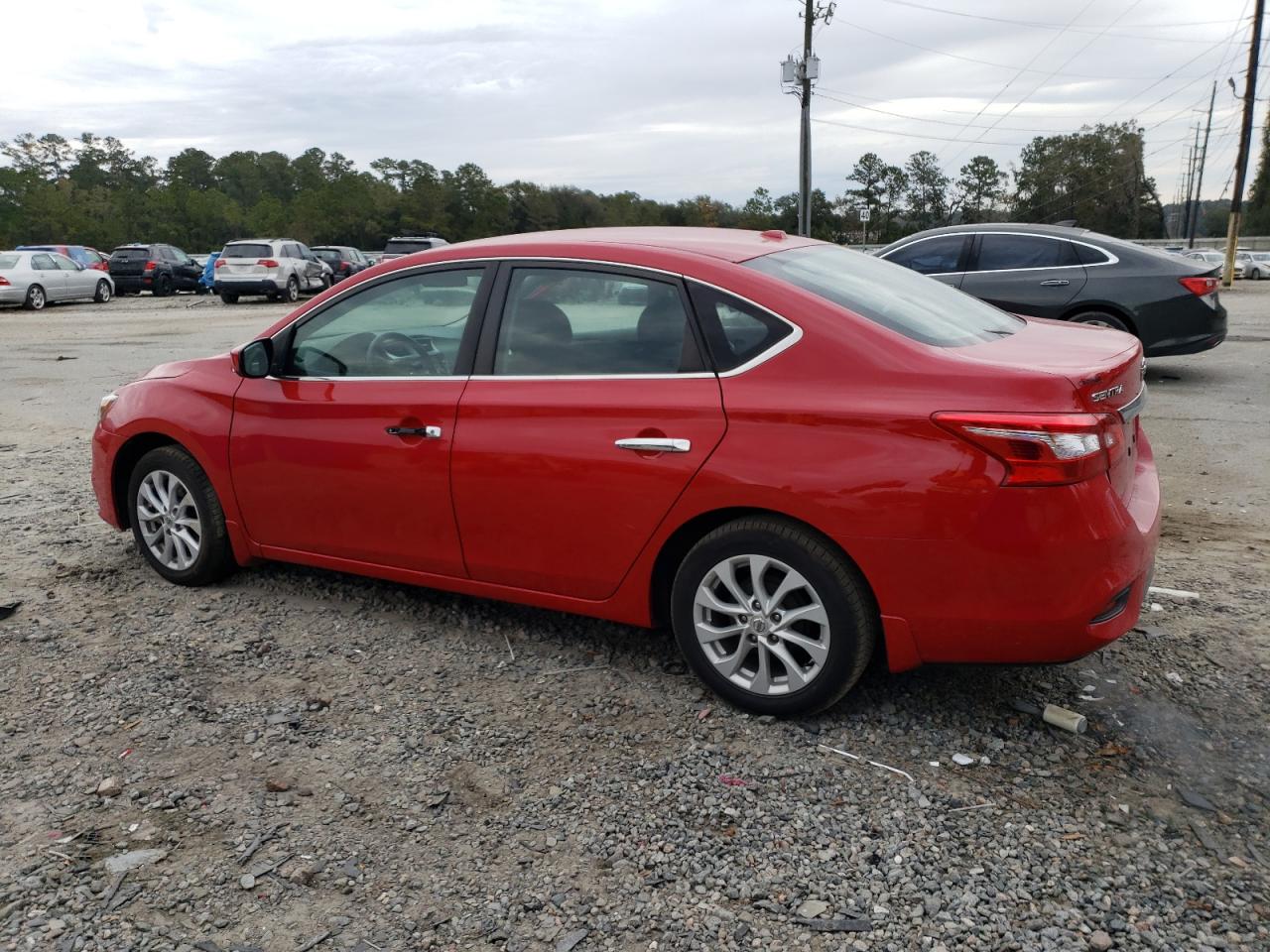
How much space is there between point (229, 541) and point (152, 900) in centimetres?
239

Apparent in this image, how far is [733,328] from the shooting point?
Answer: 141 inches

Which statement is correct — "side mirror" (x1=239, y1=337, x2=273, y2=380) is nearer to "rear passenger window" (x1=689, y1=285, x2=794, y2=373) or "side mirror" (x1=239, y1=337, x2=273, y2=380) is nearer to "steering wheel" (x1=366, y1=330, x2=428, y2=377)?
"steering wheel" (x1=366, y1=330, x2=428, y2=377)

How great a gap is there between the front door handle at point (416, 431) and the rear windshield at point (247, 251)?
2789 centimetres

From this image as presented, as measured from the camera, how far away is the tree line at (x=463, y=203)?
64750 mm

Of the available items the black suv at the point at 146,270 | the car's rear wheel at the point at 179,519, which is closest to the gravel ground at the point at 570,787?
the car's rear wheel at the point at 179,519

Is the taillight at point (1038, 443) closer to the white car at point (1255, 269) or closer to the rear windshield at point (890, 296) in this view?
the rear windshield at point (890, 296)

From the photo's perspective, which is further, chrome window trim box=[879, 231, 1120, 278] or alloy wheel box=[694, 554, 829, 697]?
chrome window trim box=[879, 231, 1120, 278]

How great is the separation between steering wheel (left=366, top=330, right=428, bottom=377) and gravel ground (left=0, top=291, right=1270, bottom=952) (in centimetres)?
110

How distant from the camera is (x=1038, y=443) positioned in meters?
3.06

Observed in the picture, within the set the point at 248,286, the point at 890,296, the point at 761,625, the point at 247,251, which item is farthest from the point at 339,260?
the point at 761,625

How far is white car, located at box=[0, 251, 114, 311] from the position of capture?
1017 inches

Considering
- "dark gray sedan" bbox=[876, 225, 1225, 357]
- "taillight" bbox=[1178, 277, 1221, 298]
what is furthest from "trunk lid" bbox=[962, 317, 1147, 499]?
"taillight" bbox=[1178, 277, 1221, 298]

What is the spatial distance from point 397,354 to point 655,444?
4.37ft

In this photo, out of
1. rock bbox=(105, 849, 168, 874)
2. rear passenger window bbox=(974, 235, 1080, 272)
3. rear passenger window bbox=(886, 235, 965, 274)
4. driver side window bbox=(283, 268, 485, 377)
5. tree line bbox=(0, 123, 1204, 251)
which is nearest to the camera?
rock bbox=(105, 849, 168, 874)
